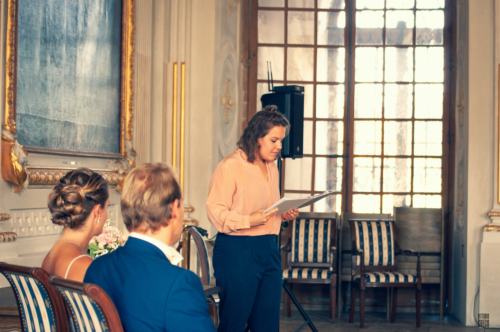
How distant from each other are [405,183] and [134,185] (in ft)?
15.5

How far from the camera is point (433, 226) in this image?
17.3 ft

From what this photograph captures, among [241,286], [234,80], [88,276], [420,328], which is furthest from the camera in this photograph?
[234,80]

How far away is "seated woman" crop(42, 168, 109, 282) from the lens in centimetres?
167

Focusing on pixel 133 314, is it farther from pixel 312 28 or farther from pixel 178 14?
pixel 312 28

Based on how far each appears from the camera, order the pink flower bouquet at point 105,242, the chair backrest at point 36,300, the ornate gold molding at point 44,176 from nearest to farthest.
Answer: the chair backrest at point 36,300
the pink flower bouquet at point 105,242
the ornate gold molding at point 44,176

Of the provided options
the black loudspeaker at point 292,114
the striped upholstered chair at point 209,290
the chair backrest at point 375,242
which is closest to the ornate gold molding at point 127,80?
the black loudspeaker at point 292,114

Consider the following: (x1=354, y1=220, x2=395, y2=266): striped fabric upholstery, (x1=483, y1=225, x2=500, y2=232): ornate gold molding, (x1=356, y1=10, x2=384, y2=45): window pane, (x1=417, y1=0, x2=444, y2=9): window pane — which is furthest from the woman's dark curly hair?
(x1=417, y1=0, x2=444, y2=9): window pane

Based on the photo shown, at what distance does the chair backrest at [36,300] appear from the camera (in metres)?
1.49

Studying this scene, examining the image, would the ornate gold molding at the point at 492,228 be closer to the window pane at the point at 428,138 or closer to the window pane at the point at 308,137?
the window pane at the point at 428,138

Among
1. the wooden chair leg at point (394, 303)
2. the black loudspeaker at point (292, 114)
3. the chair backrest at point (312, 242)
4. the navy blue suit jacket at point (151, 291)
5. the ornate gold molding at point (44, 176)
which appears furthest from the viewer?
the chair backrest at point (312, 242)

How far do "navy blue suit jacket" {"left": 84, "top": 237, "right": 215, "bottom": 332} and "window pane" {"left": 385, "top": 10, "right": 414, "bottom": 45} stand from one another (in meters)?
4.95

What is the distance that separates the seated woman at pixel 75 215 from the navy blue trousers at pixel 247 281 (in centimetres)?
76

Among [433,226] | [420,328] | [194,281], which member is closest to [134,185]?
[194,281]

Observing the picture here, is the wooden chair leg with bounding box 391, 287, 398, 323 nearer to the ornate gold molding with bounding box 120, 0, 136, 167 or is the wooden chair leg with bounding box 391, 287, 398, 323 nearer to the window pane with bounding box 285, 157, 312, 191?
the window pane with bounding box 285, 157, 312, 191
